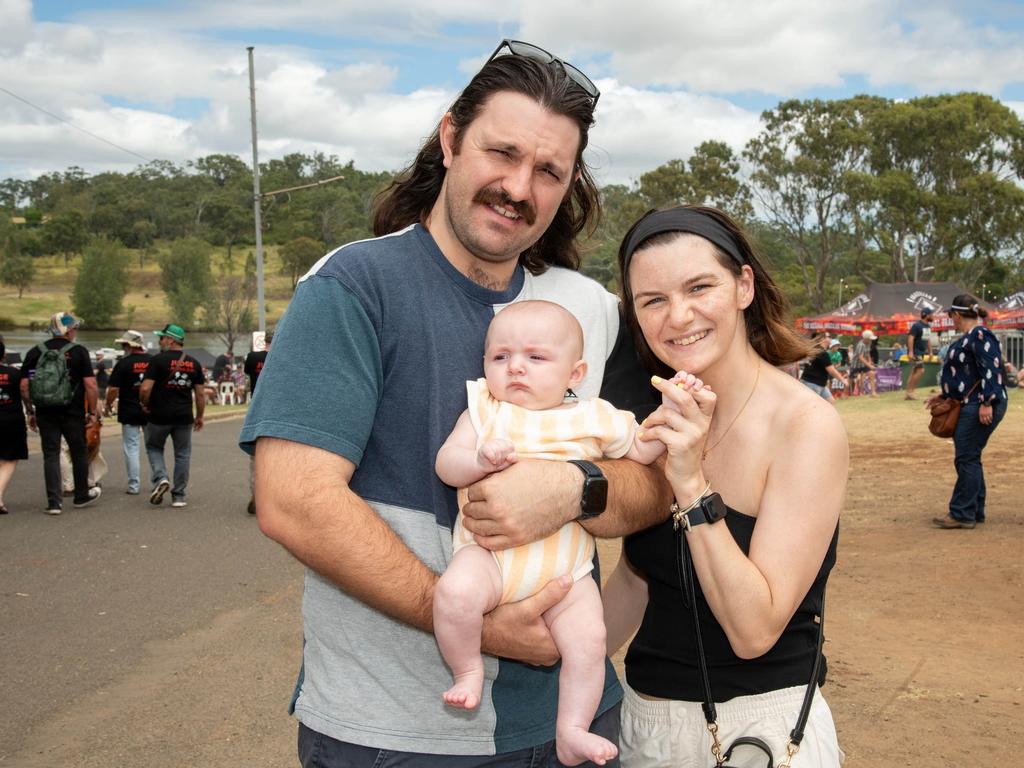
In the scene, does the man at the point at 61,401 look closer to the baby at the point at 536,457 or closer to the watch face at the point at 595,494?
the baby at the point at 536,457

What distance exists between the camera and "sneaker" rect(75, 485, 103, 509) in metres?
11.0

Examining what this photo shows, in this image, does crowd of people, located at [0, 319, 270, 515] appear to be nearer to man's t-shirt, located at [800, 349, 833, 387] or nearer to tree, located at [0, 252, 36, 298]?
man's t-shirt, located at [800, 349, 833, 387]

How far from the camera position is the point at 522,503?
6.90 feet

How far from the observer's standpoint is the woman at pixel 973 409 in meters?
9.34

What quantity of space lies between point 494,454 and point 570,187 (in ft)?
2.88

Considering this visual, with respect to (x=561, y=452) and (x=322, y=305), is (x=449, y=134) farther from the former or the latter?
(x=561, y=452)

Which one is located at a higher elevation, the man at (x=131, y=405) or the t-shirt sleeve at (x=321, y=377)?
the t-shirt sleeve at (x=321, y=377)

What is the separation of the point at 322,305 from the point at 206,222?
3921 inches

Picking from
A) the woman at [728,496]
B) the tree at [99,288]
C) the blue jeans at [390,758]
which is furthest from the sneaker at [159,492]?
the tree at [99,288]

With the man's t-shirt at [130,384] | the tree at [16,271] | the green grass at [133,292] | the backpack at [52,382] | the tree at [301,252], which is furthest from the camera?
the tree at [16,271]

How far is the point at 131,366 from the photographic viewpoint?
1178 centimetres

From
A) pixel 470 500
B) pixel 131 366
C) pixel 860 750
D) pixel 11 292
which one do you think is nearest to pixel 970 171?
pixel 131 366

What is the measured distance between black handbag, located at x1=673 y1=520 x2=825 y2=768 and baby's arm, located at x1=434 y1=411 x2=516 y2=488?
1.59 feet

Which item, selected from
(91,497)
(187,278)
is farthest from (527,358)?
(187,278)
